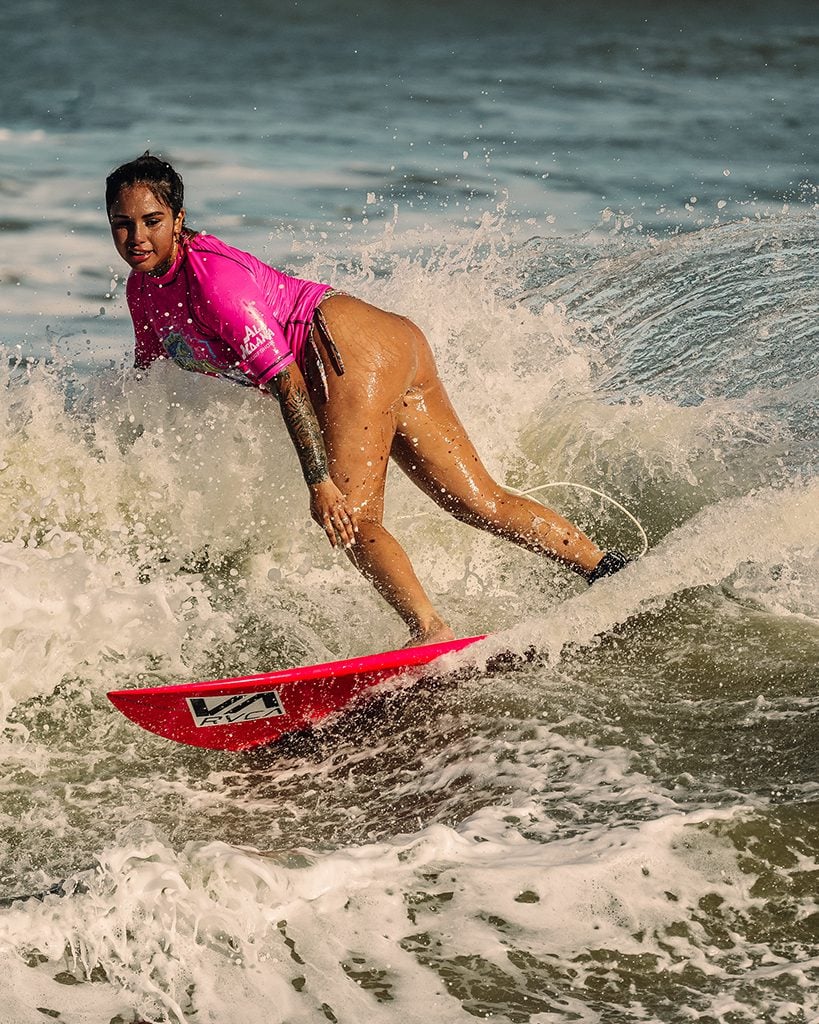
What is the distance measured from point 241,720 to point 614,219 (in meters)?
7.55

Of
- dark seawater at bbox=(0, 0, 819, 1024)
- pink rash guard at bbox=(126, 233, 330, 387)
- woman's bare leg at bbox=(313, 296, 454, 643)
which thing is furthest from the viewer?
woman's bare leg at bbox=(313, 296, 454, 643)

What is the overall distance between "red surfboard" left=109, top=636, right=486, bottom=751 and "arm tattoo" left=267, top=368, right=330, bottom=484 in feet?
2.14

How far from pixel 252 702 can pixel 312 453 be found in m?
0.83

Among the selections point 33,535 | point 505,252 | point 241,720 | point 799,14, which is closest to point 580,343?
point 505,252

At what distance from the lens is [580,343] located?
749cm

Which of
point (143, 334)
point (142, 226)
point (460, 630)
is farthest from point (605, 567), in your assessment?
point (142, 226)

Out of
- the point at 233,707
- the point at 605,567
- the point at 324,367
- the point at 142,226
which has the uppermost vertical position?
the point at 142,226

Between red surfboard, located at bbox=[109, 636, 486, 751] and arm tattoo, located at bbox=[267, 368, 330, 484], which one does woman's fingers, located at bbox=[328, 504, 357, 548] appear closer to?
arm tattoo, located at bbox=[267, 368, 330, 484]

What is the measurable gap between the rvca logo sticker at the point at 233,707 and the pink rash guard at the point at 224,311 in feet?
3.40

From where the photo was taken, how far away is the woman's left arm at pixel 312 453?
14.0 feet

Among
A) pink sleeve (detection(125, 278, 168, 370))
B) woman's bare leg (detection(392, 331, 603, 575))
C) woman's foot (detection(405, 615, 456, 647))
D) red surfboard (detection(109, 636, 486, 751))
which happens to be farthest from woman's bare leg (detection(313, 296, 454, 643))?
pink sleeve (detection(125, 278, 168, 370))

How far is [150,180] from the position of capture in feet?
13.5

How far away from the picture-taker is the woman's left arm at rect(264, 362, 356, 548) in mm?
4262

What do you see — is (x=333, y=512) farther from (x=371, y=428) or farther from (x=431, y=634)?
(x=431, y=634)
